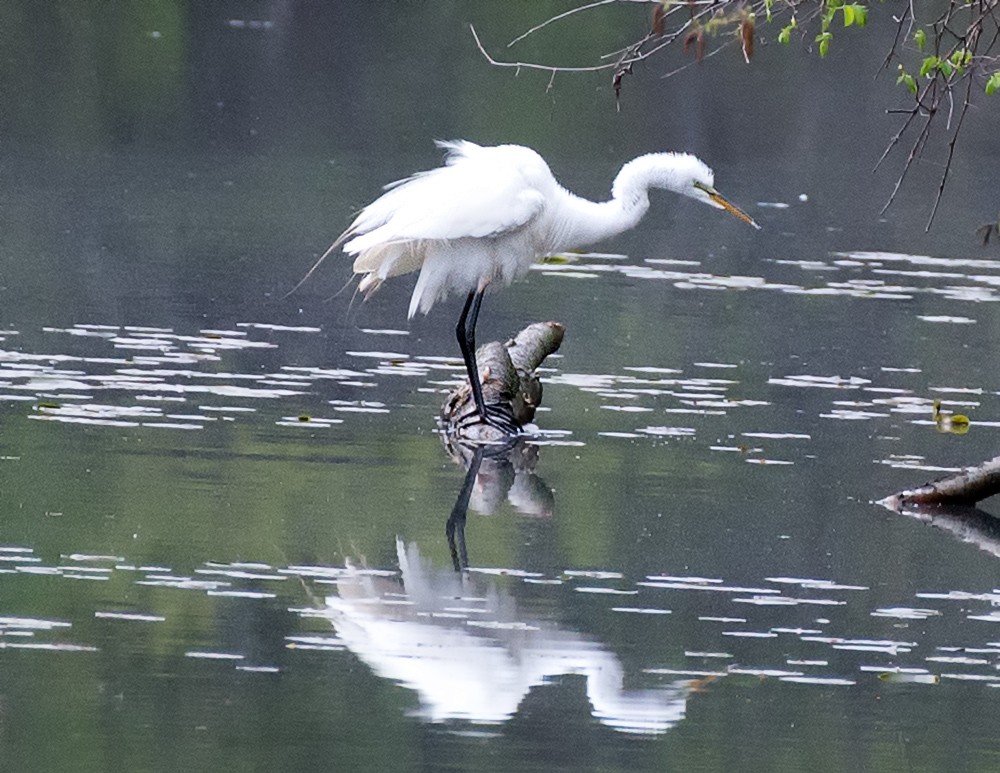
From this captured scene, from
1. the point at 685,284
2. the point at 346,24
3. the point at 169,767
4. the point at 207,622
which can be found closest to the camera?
the point at 169,767

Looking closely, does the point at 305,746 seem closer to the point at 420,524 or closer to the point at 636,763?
the point at 636,763

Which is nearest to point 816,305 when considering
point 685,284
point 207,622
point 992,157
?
point 685,284

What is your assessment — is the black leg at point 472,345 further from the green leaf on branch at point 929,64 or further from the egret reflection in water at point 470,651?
the green leaf on branch at point 929,64

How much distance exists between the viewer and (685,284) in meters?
16.2

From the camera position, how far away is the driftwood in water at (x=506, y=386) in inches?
427

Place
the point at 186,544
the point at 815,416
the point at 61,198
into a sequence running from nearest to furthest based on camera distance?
Answer: 1. the point at 186,544
2. the point at 815,416
3. the point at 61,198

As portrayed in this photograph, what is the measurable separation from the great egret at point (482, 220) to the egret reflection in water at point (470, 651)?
298 centimetres

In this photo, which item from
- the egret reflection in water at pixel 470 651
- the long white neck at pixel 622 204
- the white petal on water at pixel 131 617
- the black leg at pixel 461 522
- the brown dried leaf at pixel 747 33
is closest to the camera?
the egret reflection in water at pixel 470 651

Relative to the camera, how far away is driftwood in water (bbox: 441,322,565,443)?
1085 cm

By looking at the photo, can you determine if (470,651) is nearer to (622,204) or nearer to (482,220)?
(482,220)

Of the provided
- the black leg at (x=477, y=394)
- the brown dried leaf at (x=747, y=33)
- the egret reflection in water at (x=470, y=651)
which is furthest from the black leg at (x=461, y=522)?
the brown dried leaf at (x=747, y=33)

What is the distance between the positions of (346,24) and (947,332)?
81.5ft

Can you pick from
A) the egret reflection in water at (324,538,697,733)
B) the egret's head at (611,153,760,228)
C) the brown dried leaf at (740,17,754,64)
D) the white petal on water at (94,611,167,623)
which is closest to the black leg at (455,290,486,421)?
the egret's head at (611,153,760,228)

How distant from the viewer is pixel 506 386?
1122 cm
